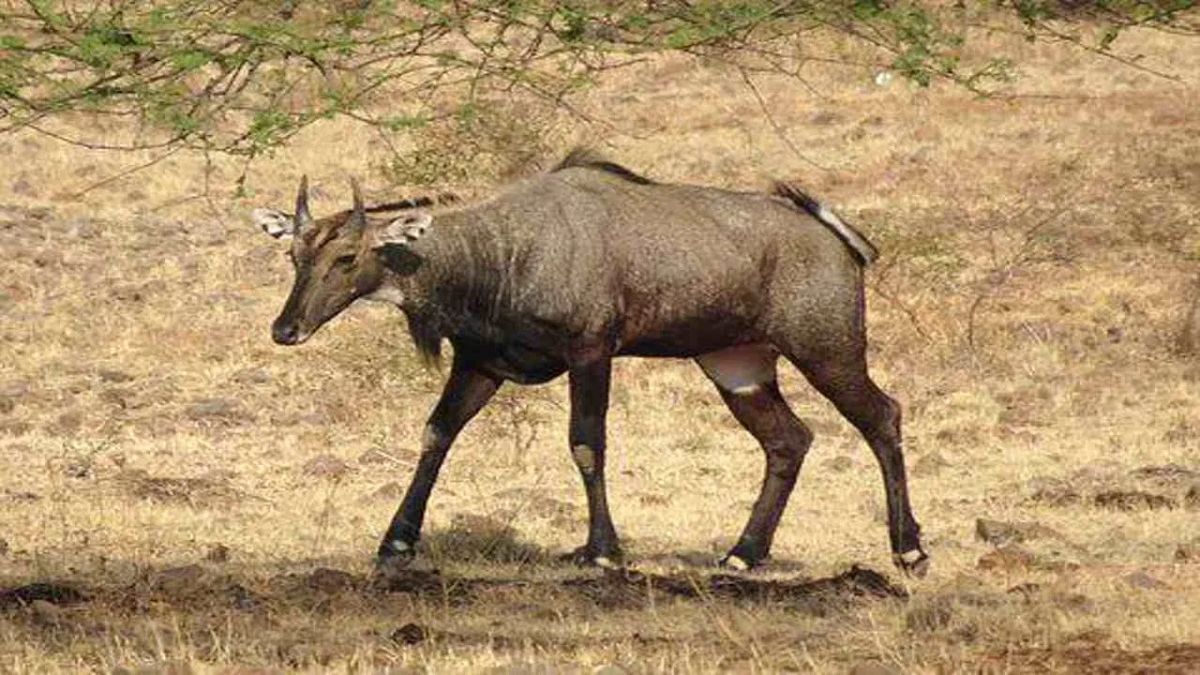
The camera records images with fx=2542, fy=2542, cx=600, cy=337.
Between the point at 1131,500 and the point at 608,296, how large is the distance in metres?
4.60

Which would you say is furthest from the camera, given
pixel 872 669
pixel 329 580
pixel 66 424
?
pixel 66 424

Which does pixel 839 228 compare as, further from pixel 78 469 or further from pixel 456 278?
pixel 78 469

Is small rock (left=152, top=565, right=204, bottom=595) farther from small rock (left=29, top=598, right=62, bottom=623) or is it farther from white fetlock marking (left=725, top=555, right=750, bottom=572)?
white fetlock marking (left=725, top=555, right=750, bottom=572)

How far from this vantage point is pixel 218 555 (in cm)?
1355


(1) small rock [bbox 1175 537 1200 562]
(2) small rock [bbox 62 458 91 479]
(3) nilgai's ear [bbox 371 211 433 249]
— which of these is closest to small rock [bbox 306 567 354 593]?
(3) nilgai's ear [bbox 371 211 433 249]

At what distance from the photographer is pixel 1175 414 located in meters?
20.7

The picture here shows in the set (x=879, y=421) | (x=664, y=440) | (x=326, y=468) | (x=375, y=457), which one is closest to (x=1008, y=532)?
(x=879, y=421)

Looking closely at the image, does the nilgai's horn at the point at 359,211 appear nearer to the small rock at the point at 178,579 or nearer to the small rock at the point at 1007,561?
the small rock at the point at 178,579

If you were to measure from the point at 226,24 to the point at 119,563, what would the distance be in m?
5.14

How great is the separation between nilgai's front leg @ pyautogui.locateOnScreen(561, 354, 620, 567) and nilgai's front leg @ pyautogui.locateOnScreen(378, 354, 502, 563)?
490 mm

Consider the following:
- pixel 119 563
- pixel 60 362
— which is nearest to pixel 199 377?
pixel 60 362

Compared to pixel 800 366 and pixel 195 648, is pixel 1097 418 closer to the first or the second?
pixel 800 366

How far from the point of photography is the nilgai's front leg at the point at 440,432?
13.0m

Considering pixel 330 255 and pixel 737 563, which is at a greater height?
pixel 330 255
